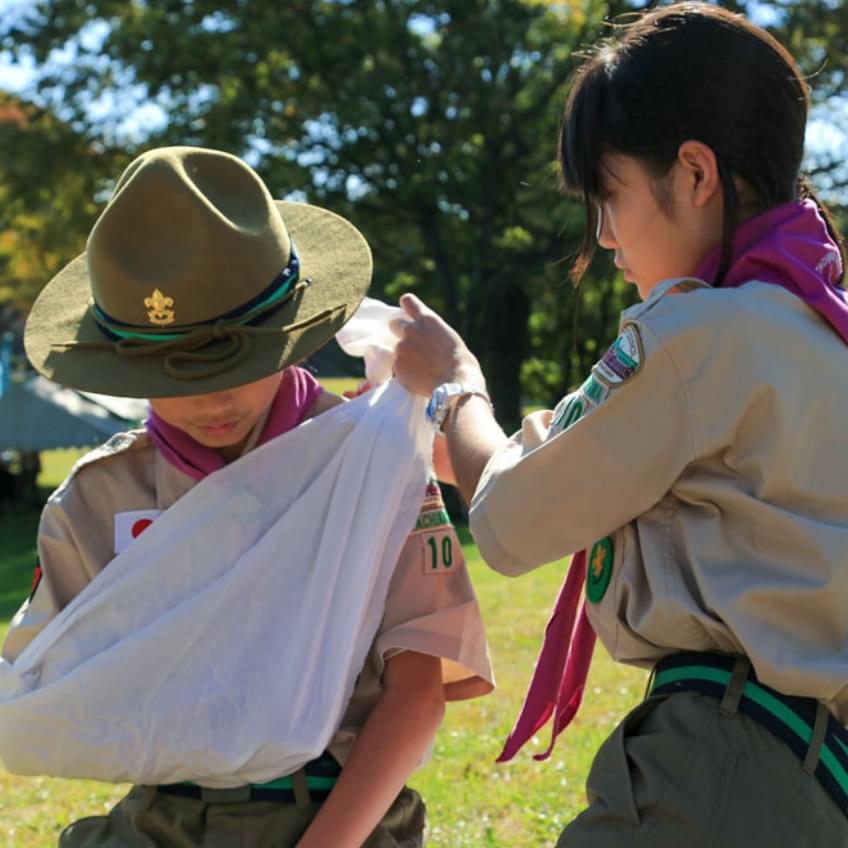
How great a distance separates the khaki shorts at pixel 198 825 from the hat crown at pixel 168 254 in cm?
89

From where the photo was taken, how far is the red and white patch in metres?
2.45

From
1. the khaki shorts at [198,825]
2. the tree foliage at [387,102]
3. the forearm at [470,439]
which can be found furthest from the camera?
the tree foliage at [387,102]

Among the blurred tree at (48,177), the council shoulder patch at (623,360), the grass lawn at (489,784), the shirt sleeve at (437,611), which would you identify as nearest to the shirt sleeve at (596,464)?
the council shoulder patch at (623,360)

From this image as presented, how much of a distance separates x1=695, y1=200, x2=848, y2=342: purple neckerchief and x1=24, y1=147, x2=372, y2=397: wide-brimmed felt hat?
30.4 inches

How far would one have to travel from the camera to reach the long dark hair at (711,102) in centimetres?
192

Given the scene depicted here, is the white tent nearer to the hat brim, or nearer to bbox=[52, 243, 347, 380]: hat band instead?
the hat brim

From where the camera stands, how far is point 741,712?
1841 millimetres

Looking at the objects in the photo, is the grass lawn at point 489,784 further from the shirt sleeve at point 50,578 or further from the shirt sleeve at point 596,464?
the shirt sleeve at point 596,464

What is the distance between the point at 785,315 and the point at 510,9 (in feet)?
62.5

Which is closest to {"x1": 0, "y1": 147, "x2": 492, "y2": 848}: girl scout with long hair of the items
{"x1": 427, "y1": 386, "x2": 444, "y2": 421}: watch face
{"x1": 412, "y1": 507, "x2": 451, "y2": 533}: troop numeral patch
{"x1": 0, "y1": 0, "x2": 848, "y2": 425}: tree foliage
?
{"x1": 412, "y1": 507, "x2": 451, "y2": 533}: troop numeral patch

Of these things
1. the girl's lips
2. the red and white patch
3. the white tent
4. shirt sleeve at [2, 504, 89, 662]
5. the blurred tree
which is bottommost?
the white tent

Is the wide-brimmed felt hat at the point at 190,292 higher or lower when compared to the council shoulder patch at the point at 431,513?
higher

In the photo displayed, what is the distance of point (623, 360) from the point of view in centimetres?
186

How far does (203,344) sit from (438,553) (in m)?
0.60
